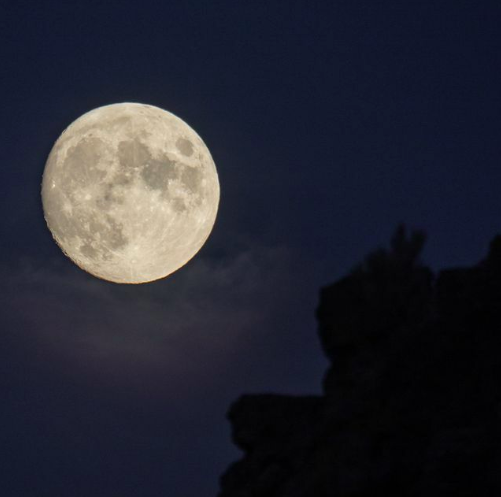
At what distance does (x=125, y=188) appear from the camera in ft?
63.5

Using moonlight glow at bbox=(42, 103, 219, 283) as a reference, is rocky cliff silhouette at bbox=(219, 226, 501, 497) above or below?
below

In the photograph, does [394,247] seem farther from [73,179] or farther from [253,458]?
[73,179]

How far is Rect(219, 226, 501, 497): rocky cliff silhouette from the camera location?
12.3m

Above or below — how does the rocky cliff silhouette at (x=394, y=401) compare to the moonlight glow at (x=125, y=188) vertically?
below

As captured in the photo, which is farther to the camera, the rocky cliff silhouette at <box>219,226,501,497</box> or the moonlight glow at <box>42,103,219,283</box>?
the moonlight glow at <box>42,103,219,283</box>

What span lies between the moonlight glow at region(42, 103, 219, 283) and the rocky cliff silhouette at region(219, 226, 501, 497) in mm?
6153

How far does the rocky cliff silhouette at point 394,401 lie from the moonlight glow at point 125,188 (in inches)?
242

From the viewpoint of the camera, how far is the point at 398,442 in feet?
42.1

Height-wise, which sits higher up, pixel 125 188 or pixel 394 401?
pixel 125 188

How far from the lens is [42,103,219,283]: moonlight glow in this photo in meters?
19.5

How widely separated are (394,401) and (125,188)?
30.0ft

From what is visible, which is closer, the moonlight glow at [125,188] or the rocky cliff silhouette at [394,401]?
the rocky cliff silhouette at [394,401]

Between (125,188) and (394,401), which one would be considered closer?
(394,401)

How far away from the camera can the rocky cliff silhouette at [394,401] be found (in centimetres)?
1227
